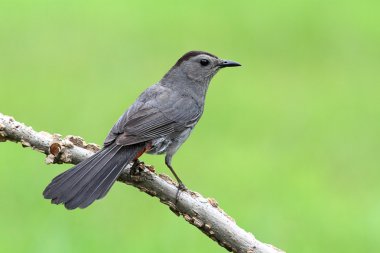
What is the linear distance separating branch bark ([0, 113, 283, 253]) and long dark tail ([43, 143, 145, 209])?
0.07 metres

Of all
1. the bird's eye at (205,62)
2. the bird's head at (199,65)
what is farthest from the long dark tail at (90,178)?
the bird's eye at (205,62)

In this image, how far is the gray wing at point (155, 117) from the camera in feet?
17.6

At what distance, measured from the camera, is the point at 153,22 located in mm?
15992

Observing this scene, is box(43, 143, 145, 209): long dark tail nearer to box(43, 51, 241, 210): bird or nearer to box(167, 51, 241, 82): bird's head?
box(43, 51, 241, 210): bird

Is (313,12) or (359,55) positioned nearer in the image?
(359,55)

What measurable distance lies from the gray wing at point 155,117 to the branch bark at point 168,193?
64 cm

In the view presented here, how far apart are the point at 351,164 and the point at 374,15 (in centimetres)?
582

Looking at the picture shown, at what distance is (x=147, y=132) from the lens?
5422 mm

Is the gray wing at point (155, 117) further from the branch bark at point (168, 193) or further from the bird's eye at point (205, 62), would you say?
the branch bark at point (168, 193)

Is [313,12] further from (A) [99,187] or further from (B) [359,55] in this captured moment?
(A) [99,187]

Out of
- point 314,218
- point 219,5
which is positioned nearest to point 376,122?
point 314,218

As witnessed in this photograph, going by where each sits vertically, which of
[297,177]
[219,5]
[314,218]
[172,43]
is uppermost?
[219,5]

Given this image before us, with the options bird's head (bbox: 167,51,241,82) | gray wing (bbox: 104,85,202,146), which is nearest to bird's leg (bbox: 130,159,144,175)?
gray wing (bbox: 104,85,202,146)

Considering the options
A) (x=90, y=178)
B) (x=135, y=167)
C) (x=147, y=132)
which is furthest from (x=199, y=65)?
(x=90, y=178)
